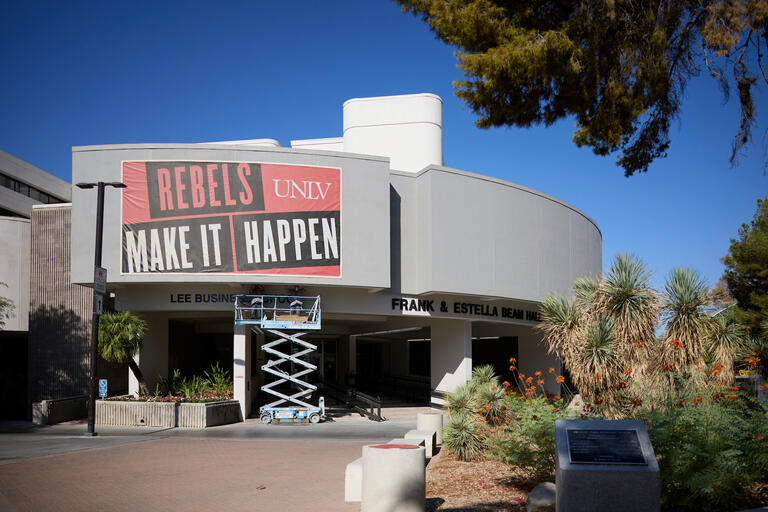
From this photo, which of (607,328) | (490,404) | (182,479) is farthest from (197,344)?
(607,328)

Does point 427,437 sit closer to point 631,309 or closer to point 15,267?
point 631,309

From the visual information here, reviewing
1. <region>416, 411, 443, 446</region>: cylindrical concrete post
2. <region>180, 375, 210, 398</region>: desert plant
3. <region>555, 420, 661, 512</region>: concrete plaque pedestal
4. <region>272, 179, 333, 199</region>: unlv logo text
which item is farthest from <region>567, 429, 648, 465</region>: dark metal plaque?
<region>180, 375, 210, 398</region>: desert plant

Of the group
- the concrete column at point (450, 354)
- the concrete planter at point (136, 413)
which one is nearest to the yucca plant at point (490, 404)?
the concrete planter at point (136, 413)

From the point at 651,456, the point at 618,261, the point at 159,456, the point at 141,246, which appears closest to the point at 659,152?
the point at 618,261

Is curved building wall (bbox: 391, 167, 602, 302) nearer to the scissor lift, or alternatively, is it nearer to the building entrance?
the scissor lift

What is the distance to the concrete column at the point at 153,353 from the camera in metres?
27.6

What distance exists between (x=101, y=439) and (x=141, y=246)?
7623mm

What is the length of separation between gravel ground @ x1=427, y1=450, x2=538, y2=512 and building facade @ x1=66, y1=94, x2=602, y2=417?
1305cm

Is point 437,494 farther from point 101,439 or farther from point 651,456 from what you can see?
point 101,439

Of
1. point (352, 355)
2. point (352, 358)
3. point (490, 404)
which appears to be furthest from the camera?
point (352, 355)

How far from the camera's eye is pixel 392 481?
335 inches

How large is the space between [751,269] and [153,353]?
29.4 m

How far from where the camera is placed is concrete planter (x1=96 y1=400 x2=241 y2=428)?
22.5 meters

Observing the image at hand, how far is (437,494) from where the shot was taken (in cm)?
1021
